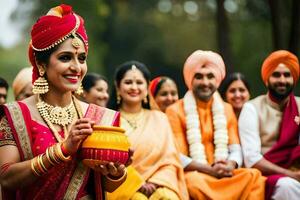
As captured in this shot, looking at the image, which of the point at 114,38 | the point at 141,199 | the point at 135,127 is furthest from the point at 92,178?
the point at 114,38

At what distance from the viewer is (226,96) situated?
25.6 feet

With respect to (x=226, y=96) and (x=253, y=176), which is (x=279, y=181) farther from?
(x=226, y=96)

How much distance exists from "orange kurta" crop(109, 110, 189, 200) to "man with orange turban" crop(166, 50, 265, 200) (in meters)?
0.19

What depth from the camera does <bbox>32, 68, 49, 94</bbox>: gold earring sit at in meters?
3.72

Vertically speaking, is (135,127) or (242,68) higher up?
(242,68)

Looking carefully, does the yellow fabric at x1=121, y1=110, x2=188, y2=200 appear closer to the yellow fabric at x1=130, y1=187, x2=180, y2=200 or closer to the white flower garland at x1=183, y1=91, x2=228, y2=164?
the yellow fabric at x1=130, y1=187, x2=180, y2=200

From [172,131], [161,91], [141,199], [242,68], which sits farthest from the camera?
[242,68]

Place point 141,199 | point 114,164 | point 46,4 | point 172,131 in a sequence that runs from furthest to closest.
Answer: point 46,4 < point 172,131 < point 141,199 < point 114,164

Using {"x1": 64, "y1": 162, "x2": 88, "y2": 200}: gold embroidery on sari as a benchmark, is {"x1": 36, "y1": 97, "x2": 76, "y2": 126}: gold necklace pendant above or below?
above

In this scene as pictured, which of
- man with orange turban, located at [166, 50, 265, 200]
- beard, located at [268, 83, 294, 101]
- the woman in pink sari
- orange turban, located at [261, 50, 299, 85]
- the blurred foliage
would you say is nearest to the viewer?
the woman in pink sari

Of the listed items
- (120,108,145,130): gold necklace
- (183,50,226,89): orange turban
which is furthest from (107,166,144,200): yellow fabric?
(183,50,226,89): orange turban

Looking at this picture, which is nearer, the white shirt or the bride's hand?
the bride's hand

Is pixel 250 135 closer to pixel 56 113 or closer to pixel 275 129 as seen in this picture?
pixel 275 129

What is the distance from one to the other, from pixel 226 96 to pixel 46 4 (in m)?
10.7
